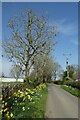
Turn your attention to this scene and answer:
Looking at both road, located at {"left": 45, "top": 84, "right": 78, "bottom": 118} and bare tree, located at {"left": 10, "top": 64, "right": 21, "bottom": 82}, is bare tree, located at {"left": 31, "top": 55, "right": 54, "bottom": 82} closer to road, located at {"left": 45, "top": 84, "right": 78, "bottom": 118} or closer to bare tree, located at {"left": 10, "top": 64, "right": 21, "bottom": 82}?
bare tree, located at {"left": 10, "top": 64, "right": 21, "bottom": 82}

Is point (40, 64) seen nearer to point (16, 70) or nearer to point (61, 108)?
point (16, 70)

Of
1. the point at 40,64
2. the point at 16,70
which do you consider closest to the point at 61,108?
the point at 40,64

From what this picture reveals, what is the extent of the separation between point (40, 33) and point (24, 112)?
17.2 meters

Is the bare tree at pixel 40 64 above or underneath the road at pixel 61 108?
above

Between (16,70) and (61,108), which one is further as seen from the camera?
(16,70)

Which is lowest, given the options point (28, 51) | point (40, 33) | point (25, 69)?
point (25, 69)

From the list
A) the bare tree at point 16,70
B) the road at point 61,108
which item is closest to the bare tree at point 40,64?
the bare tree at point 16,70

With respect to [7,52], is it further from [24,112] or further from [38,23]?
[24,112]

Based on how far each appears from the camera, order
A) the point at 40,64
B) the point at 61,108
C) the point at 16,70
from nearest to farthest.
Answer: the point at 61,108 < the point at 40,64 < the point at 16,70

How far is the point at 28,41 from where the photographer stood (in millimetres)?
23641

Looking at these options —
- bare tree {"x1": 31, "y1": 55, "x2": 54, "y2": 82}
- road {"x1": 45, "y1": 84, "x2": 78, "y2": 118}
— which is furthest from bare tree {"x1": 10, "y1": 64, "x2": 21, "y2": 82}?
road {"x1": 45, "y1": 84, "x2": 78, "y2": 118}

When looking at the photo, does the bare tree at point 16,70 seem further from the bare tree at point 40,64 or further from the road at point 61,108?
the road at point 61,108

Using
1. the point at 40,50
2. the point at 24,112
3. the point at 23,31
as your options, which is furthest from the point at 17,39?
the point at 24,112

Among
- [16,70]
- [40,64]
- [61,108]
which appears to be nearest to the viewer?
[61,108]
